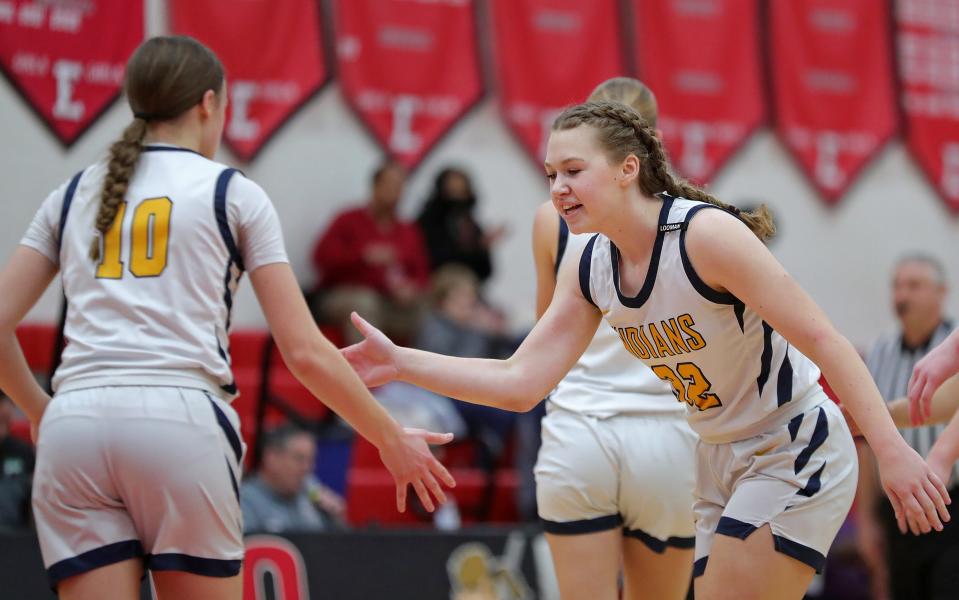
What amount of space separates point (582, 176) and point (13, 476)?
13.7 ft

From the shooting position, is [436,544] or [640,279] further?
[436,544]

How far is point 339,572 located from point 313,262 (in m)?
3.23

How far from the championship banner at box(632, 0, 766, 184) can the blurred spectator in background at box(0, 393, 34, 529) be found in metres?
6.09

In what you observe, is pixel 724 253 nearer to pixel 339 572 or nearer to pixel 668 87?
pixel 339 572

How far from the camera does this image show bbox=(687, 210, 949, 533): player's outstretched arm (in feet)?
10.4

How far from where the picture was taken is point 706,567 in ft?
11.2

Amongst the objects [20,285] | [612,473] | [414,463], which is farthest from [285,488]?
[20,285]

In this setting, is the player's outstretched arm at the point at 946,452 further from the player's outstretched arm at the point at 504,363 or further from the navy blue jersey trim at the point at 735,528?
the player's outstretched arm at the point at 504,363

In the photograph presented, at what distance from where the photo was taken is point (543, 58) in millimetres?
10352

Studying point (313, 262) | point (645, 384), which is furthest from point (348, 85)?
point (645, 384)

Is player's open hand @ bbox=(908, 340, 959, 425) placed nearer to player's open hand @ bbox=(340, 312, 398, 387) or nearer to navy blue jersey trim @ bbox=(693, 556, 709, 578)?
navy blue jersey trim @ bbox=(693, 556, 709, 578)

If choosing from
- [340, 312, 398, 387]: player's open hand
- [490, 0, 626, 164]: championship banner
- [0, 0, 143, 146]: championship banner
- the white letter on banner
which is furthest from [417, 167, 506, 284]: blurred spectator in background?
[340, 312, 398, 387]: player's open hand

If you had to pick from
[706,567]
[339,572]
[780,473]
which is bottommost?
[339,572]

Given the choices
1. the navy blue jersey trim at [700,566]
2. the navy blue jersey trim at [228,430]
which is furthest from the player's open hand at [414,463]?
the navy blue jersey trim at [700,566]
